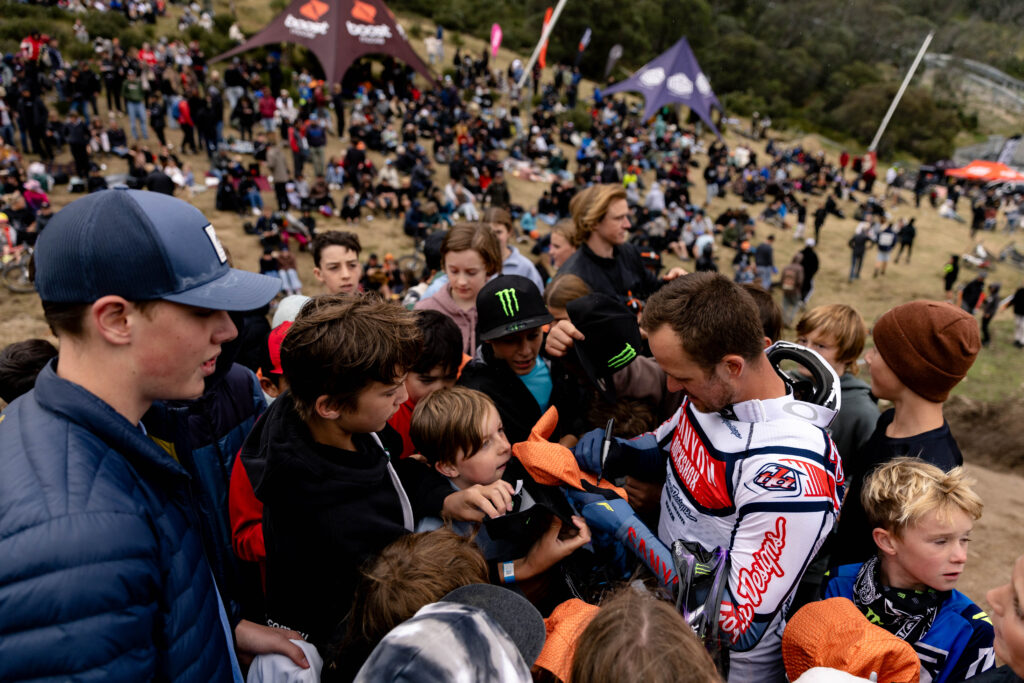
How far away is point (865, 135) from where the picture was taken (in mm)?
44906

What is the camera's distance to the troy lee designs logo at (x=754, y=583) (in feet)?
6.30

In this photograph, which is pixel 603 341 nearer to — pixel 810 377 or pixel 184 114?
pixel 810 377

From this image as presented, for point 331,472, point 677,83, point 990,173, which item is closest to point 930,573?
point 331,472

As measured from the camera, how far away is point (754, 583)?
195 centimetres

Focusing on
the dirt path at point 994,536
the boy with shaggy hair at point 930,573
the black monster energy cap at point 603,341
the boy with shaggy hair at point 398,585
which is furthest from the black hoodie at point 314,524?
the dirt path at point 994,536

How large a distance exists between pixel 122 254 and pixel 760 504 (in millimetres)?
2011

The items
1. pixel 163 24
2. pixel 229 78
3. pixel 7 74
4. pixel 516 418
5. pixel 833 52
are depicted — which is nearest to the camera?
pixel 516 418

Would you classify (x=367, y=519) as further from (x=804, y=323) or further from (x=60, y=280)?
(x=804, y=323)

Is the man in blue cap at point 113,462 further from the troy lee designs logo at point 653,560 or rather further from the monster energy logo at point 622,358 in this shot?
the monster energy logo at point 622,358

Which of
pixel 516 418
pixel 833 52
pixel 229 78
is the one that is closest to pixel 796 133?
pixel 833 52

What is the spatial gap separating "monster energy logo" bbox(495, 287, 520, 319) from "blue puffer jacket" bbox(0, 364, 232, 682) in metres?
1.74

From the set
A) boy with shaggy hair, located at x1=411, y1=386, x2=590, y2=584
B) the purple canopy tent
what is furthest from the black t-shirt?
the purple canopy tent

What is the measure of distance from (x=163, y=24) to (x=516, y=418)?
111 feet

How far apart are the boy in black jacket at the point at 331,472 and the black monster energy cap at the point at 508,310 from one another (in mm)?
830
